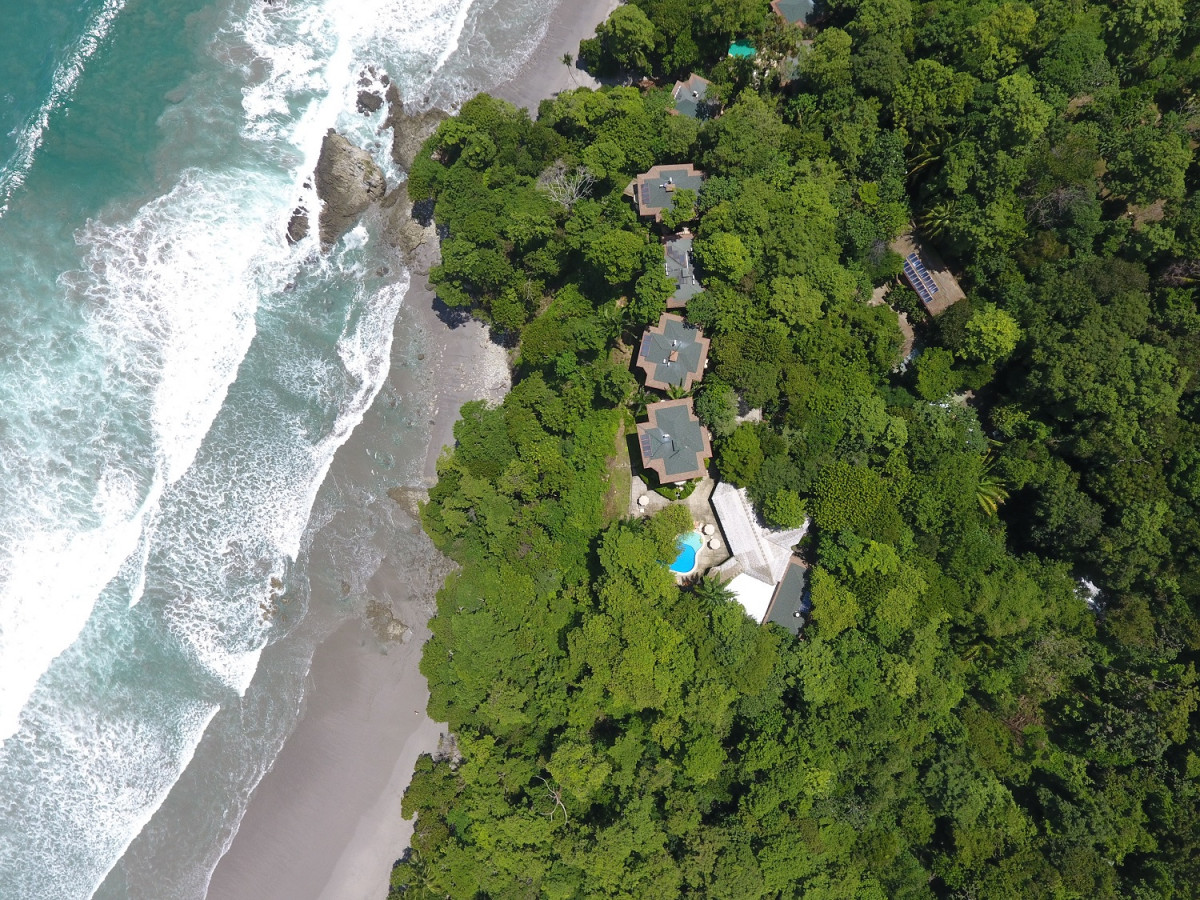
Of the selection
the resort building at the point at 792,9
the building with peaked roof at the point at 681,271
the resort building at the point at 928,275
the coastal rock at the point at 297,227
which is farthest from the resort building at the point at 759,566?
the coastal rock at the point at 297,227

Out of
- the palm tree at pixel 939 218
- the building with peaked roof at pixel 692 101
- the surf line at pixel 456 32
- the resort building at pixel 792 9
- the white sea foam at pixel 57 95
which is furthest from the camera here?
the surf line at pixel 456 32

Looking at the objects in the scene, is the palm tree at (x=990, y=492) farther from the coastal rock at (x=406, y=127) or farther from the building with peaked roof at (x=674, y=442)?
the coastal rock at (x=406, y=127)

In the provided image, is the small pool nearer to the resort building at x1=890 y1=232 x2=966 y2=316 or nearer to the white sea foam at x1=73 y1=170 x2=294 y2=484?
the resort building at x1=890 y1=232 x2=966 y2=316

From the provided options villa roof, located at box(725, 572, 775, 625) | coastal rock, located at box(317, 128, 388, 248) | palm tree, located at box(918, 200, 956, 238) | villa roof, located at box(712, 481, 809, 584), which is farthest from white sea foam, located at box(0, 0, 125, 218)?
palm tree, located at box(918, 200, 956, 238)

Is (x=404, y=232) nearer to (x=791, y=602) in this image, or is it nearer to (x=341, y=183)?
(x=341, y=183)

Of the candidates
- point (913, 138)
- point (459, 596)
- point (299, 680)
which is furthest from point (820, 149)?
point (299, 680)

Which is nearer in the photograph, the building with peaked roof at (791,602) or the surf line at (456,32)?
the building with peaked roof at (791,602)
